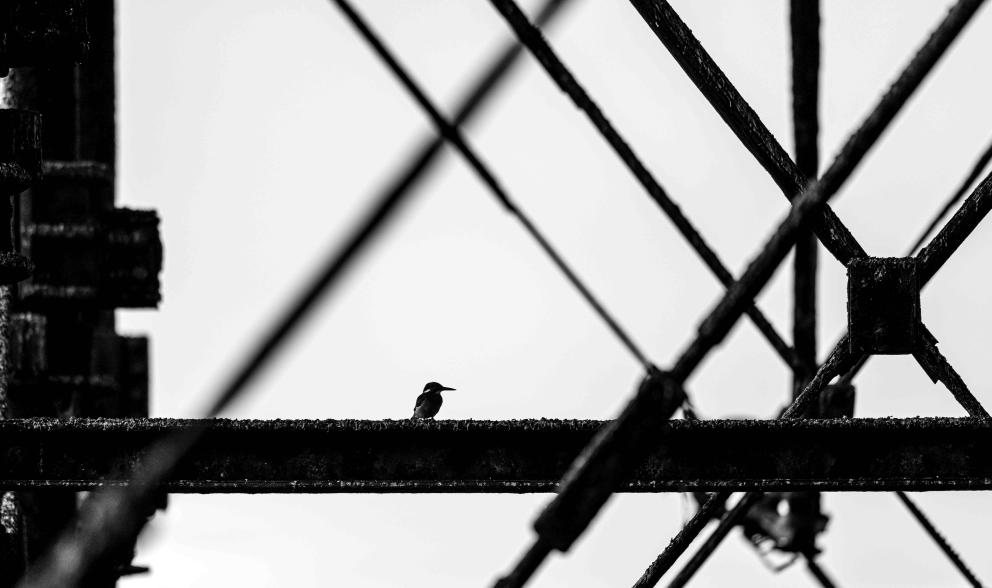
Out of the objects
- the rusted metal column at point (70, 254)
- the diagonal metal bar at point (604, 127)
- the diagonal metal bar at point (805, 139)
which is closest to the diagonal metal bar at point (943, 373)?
the diagonal metal bar at point (604, 127)

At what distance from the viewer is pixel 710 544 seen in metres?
8.41

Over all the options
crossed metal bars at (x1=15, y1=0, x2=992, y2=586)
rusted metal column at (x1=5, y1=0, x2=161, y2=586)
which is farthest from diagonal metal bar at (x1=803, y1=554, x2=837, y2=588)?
rusted metal column at (x1=5, y1=0, x2=161, y2=586)

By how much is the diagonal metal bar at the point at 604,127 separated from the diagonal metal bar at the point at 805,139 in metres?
1.84

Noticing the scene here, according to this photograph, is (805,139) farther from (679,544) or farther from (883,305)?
(883,305)

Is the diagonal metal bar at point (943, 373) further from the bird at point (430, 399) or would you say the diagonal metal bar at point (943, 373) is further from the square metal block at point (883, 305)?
the bird at point (430, 399)

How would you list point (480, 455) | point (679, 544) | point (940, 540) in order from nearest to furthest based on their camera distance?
point (480, 455) < point (679, 544) < point (940, 540)

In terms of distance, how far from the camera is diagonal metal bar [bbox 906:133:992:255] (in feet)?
27.5

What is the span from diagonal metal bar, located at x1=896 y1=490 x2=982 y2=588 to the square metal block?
2.44 meters

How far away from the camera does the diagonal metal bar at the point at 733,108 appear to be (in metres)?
5.79

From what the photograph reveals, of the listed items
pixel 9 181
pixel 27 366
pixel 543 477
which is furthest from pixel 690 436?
pixel 27 366

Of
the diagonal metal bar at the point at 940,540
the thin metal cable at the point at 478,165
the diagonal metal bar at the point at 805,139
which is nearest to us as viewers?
the thin metal cable at the point at 478,165

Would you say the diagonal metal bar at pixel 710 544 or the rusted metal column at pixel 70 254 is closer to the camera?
the diagonal metal bar at pixel 710 544

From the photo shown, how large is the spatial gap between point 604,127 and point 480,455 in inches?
49.2

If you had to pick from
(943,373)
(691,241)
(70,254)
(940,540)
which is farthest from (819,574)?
(70,254)
